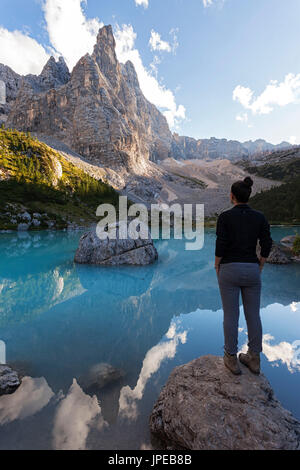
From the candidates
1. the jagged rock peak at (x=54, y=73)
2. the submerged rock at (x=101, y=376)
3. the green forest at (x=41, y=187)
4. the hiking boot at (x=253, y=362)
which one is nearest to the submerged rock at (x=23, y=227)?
the green forest at (x=41, y=187)

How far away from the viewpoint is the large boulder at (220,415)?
138 inches

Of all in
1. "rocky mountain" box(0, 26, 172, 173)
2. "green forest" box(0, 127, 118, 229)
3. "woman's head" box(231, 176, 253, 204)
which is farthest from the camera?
"rocky mountain" box(0, 26, 172, 173)

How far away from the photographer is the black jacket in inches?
173

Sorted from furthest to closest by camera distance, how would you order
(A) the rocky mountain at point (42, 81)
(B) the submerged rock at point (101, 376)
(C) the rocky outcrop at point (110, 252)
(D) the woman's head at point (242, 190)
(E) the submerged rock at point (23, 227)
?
(A) the rocky mountain at point (42, 81), (E) the submerged rock at point (23, 227), (C) the rocky outcrop at point (110, 252), (B) the submerged rock at point (101, 376), (D) the woman's head at point (242, 190)

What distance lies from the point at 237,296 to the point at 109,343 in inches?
214

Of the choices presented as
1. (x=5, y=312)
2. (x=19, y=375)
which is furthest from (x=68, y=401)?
(x=5, y=312)

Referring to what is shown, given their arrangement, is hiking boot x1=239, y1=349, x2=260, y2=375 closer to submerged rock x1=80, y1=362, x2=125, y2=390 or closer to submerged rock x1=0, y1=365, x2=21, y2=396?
submerged rock x1=80, y1=362, x2=125, y2=390

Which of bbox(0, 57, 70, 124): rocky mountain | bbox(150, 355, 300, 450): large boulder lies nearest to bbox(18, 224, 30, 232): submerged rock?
bbox(150, 355, 300, 450): large boulder

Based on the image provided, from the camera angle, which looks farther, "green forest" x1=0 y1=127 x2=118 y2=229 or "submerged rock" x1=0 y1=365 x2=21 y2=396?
"green forest" x1=0 y1=127 x2=118 y2=229

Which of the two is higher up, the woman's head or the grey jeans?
the woman's head

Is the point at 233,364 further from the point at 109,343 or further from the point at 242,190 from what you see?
the point at 109,343

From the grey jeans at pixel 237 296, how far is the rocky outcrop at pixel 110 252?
635 inches

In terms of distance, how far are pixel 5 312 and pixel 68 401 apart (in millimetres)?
7685

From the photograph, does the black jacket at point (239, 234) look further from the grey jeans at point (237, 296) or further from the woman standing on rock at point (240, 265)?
the grey jeans at point (237, 296)
